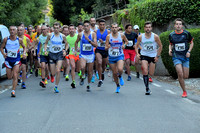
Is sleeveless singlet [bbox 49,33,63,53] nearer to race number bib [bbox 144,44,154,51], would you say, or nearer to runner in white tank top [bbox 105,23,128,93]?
runner in white tank top [bbox 105,23,128,93]

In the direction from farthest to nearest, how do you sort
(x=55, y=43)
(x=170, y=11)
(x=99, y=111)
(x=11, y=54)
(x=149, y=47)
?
(x=170, y=11) < (x=55, y=43) < (x=11, y=54) < (x=149, y=47) < (x=99, y=111)

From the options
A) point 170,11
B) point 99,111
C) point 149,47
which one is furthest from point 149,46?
point 170,11

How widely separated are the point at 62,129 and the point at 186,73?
4809 millimetres

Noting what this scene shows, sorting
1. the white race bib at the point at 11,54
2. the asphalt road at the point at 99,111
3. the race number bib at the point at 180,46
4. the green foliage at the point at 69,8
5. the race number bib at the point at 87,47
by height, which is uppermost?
the green foliage at the point at 69,8

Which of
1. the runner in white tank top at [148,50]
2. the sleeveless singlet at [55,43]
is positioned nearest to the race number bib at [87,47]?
the sleeveless singlet at [55,43]

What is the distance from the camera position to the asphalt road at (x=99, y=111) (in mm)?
6383

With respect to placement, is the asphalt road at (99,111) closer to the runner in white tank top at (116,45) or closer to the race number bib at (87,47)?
the runner in white tank top at (116,45)

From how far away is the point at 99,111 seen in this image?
7.89m

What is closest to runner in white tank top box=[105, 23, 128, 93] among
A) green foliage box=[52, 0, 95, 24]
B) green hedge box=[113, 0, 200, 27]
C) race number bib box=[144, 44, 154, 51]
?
race number bib box=[144, 44, 154, 51]

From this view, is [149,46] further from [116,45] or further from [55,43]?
A: [55,43]

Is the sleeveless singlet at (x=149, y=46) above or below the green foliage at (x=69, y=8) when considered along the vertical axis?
below

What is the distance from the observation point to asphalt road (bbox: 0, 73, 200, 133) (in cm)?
638

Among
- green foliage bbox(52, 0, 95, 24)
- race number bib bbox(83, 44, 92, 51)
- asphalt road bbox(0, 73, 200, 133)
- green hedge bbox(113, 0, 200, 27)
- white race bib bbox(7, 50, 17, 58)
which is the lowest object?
asphalt road bbox(0, 73, 200, 133)

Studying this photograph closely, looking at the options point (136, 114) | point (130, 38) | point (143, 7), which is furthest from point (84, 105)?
point (143, 7)
